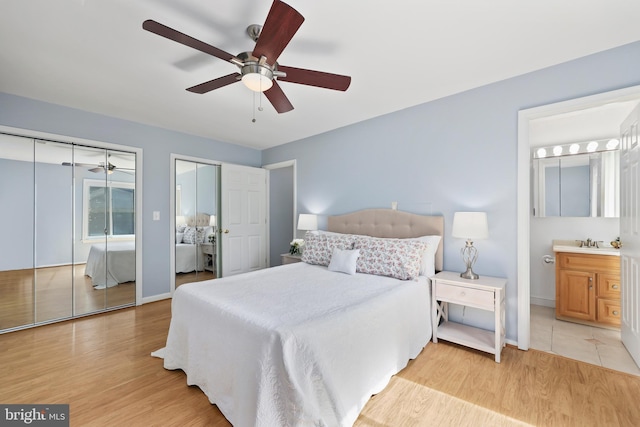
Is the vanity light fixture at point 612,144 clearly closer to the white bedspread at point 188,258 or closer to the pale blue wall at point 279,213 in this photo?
the pale blue wall at point 279,213

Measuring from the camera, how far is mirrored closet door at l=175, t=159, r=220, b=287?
13.8ft

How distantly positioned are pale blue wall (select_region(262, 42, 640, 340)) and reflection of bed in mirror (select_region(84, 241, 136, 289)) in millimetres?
3004

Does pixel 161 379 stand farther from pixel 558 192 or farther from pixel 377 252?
pixel 558 192

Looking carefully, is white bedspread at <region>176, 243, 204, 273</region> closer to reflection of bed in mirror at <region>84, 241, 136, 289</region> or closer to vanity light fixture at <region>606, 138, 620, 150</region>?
reflection of bed in mirror at <region>84, 241, 136, 289</region>

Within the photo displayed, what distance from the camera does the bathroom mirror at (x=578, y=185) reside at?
3248 mm

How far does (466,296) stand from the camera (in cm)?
242

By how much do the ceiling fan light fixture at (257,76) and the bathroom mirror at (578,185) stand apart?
12.4ft

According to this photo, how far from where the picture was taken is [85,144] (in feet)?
11.1

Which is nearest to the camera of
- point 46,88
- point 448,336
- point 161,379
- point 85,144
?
point 161,379

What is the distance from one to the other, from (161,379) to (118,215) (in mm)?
2429

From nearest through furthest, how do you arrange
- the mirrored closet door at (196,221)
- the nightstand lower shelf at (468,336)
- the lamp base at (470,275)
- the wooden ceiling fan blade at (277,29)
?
the wooden ceiling fan blade at (277,29), the nightstand lower shelf at (468,336), the lamp base at (470,275), the mirrored closet door at (196,221)

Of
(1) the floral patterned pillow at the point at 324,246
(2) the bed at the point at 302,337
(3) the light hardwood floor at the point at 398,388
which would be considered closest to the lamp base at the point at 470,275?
(2) the bed at the point at 302,337

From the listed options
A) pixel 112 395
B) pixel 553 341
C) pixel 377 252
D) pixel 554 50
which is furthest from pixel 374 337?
pixel 554 50

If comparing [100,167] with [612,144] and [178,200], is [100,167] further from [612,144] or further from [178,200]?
[612,144]
